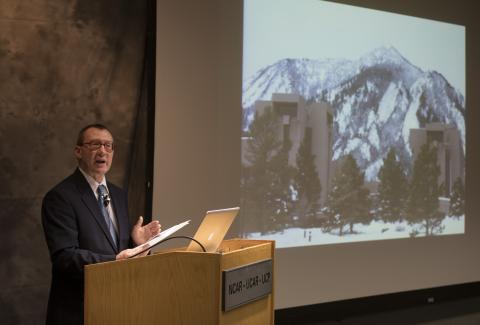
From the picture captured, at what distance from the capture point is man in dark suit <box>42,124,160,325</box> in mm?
2352

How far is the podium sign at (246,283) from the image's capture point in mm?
2035

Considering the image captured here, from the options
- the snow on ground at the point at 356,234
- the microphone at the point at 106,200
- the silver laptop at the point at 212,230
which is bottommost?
the snow on ground at the point at 356,234

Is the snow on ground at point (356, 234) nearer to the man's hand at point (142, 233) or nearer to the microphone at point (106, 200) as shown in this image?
the man's hand at point (142, 233)

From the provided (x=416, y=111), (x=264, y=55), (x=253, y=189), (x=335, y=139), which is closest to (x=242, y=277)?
(x=253, y=189)

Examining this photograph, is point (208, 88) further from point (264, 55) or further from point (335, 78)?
point (335, 78)

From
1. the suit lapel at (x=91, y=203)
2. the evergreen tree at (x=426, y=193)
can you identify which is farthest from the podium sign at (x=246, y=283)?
the evergreen tree at (x=426, y=193)

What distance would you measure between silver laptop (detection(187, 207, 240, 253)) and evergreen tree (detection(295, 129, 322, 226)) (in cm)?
253

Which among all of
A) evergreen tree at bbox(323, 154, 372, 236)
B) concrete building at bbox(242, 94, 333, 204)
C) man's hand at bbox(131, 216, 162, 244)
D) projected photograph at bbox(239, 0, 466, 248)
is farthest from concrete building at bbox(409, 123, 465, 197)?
man's hand at bbox(131, 216, 162, 244)

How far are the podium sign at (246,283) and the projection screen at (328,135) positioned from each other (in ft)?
5.86

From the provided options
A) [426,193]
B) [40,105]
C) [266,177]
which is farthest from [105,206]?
A: [426,193]

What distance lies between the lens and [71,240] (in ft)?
7.78

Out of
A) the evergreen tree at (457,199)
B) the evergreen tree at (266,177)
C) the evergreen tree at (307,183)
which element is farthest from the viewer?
the evergreen tree at (457,199)

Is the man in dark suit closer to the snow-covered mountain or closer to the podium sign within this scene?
the podium sign

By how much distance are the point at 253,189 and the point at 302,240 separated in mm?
655
